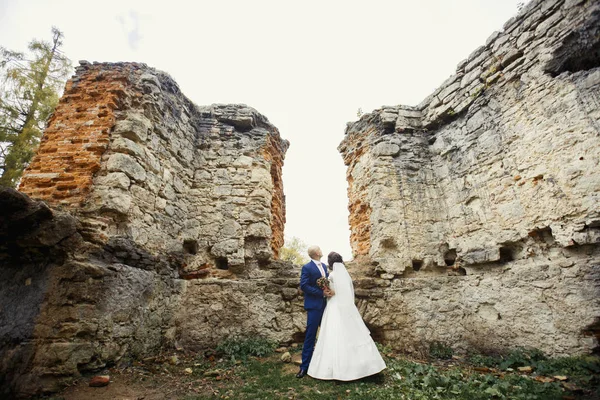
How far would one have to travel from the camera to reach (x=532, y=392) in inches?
116

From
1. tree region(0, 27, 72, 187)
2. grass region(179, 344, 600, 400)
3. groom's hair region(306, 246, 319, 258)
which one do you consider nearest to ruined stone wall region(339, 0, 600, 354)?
grass region(179, 344, 600, 400)

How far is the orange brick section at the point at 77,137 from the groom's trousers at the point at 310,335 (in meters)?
3.46

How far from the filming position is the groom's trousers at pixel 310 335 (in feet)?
11.6

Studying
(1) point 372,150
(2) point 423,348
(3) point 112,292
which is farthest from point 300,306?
(1) point 372,150

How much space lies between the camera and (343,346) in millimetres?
3350

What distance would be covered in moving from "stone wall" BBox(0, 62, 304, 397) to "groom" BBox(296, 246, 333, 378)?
112cm

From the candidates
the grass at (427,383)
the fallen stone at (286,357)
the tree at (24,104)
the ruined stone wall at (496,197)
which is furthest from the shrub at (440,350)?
the tree at (24,104)

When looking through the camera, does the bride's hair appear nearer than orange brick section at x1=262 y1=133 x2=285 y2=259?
Yes

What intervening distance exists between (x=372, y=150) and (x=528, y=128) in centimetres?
270

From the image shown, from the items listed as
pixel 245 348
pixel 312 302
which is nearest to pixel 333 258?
pixel 312 302

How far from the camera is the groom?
357cm

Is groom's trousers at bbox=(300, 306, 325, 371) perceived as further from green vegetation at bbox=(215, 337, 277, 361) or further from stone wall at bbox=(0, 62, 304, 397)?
stone wall at bbox=(0, 62, 304, 397)

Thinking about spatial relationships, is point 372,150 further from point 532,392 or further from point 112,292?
point 112,292

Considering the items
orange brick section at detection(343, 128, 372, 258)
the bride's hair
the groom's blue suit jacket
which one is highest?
orange brick section at detection(343, 128, 372, 258)
